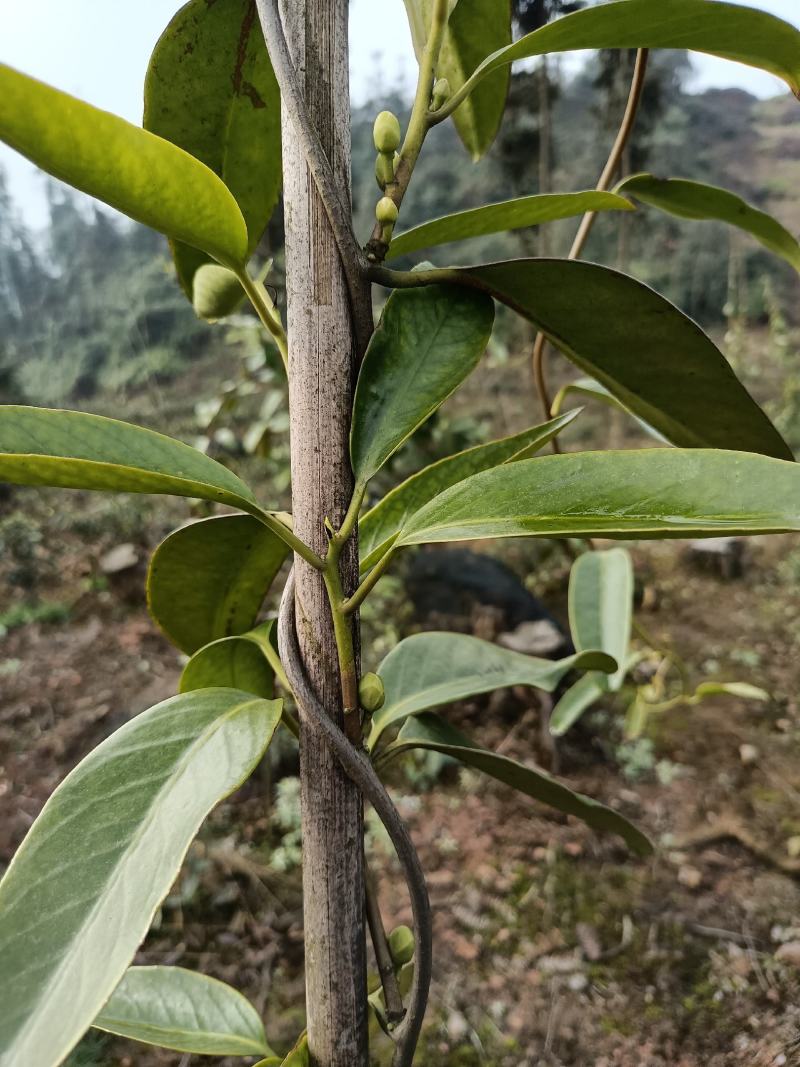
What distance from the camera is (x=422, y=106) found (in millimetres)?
339

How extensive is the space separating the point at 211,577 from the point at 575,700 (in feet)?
2.09

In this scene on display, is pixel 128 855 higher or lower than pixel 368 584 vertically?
lower

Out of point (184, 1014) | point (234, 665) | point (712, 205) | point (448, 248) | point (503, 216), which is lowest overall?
point (184, 1014)

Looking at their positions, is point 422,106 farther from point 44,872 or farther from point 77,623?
point 77,623

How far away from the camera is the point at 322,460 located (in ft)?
1.12

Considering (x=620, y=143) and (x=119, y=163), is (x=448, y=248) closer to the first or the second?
(x=620, y=143)

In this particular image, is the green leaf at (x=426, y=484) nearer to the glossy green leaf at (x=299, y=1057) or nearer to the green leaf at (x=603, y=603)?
the glossy green leaf at (x=299, y=1057)

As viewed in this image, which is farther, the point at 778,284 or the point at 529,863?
the point at 778,284

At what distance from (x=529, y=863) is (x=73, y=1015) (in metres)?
1.02

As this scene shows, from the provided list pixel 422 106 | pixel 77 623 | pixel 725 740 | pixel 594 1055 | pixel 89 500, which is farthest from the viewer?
pixel 89 500

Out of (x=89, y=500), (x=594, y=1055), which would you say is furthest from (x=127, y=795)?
(x=89, y=500)

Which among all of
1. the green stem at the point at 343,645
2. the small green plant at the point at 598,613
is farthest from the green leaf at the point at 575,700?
the green stem at the point at 343,645

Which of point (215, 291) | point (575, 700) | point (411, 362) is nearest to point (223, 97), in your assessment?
point (215, 291)

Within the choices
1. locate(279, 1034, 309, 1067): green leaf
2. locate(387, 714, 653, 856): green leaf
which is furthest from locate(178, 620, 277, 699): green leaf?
locate(279, 1034, 309, 1067): green leaf
